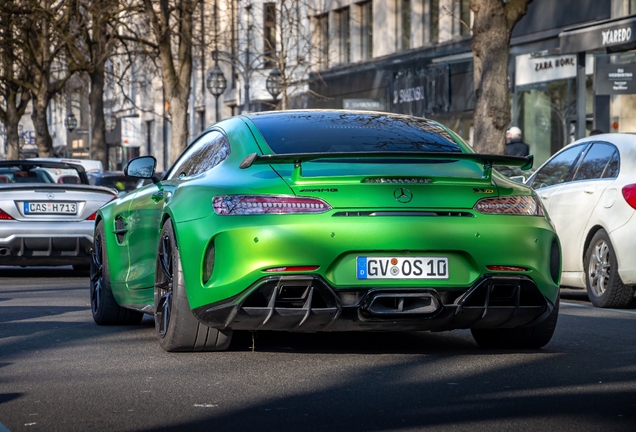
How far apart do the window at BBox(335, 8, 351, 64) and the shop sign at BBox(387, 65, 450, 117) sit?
4656 mm

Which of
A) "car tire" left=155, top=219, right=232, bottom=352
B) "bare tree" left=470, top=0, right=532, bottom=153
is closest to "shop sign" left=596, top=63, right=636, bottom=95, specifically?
"bare tree" left=470, top=0, right=532, bottom=153

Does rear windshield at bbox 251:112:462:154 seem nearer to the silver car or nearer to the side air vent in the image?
the side air vent

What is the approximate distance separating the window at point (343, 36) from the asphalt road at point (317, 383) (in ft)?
109

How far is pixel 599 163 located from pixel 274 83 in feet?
73.1

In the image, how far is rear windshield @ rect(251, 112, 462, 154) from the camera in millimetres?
7301

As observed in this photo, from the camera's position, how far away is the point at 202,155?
7988mm

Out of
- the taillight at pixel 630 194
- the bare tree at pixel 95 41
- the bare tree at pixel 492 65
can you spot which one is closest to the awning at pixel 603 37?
the bare tree at pixel 492 65

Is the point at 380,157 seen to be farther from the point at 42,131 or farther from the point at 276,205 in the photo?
the point at 42,131

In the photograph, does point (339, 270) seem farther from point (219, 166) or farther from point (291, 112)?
point (291, 112)

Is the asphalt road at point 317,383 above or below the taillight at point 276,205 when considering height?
below

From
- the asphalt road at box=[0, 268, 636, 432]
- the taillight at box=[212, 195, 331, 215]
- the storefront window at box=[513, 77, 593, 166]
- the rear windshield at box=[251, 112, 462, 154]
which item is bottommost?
the asphalt road at box=[0, 268, 636, 432]

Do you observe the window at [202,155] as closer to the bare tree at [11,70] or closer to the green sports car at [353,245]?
the green sports car at [353,245]

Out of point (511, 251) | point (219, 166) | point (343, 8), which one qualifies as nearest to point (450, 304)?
point (511, 251)

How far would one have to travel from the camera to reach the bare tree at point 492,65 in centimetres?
1947
